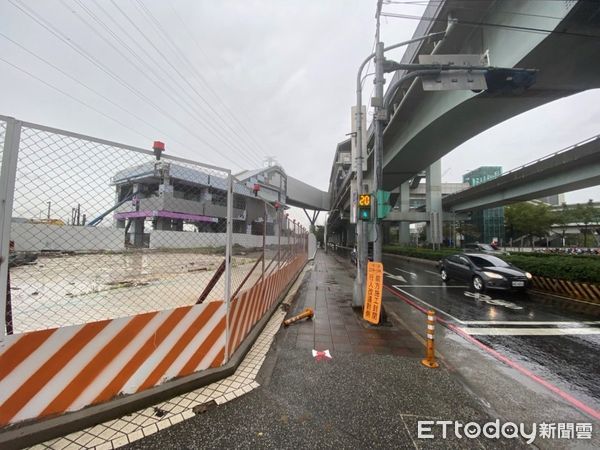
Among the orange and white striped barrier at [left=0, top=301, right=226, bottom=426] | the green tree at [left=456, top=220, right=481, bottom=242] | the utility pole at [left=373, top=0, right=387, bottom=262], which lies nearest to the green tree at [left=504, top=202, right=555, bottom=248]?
the green tree at [left=456, top=220, right=481, bottom=242]

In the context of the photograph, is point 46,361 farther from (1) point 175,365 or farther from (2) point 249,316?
(2) point 249,316

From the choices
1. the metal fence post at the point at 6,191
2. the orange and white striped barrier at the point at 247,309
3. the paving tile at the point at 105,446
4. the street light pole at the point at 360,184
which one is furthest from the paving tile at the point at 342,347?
the metal fence post at the point at 6,191

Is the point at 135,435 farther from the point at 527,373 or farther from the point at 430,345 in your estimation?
the point at 527,373

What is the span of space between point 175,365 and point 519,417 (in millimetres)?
3852

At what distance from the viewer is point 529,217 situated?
39938 mm

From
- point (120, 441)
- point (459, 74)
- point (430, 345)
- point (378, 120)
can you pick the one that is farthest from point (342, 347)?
point (459, 74)

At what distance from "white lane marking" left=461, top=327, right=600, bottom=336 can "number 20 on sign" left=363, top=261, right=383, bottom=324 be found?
6.35 feet

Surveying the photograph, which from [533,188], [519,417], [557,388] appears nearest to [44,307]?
[519,417]

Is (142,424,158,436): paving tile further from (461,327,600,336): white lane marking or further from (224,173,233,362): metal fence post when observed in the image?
(461,327,600,336): white lane marking

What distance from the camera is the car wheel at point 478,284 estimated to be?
9.24m

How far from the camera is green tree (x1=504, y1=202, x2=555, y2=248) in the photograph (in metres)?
39.8

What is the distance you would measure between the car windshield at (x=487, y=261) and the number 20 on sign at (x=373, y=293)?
6.62m

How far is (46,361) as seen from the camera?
7.50ft

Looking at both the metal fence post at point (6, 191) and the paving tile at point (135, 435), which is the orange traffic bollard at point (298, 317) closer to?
the paving tile at point (135, 435)
